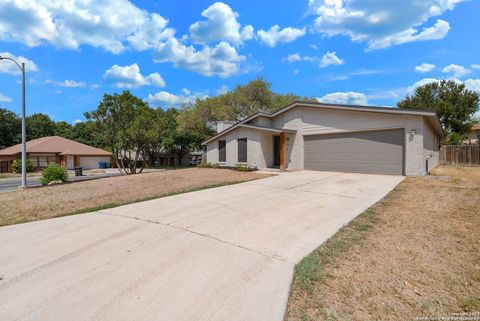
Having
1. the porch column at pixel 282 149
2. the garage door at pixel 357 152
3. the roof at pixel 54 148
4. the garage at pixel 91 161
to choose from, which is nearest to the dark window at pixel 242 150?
the porch column at pixel 282 149

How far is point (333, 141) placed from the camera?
48.7 ft

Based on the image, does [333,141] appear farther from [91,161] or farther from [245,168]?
[91,161]

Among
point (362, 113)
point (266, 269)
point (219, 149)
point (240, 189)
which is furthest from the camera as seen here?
point (219, 149)

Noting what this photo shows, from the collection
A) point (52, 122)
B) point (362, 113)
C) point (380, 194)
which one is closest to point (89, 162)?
point (52, 122)

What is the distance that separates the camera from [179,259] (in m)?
3.59

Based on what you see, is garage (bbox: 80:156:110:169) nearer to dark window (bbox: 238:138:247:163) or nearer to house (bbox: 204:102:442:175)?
house (bbox: 204:102:442:175)

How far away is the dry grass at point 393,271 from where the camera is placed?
99.7 inches

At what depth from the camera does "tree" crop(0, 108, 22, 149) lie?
121 ft

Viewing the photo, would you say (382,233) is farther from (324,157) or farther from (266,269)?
(324,157)

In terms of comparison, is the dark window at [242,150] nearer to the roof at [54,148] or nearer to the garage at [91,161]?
the roof at [54,148]

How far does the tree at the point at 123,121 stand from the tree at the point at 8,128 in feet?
102

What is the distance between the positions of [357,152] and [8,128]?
46.2m

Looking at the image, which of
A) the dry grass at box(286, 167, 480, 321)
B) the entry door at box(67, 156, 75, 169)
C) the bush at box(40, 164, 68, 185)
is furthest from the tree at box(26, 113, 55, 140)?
the dry grass at box(286, 167, 480, 321)

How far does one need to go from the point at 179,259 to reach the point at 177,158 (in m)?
36.7
